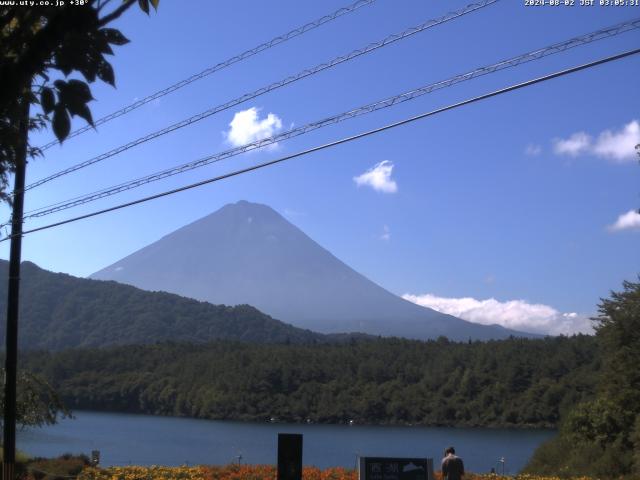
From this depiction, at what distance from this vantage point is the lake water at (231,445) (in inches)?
1281

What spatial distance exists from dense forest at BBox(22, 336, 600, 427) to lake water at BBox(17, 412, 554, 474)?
21.1ft

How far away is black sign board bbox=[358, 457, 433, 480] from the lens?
36.0 feet

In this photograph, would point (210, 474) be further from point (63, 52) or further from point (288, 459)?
point (63, 52)

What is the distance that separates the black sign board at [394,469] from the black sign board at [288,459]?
3.78 ft

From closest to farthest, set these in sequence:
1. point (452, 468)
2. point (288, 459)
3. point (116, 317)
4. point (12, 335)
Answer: point (288, 459), point (452, 468), point (12, 335), point (116, 317)

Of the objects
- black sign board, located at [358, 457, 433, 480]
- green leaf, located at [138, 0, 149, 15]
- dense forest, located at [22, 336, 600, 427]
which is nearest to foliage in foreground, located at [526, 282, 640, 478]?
black sign board, located at [358, 457, 433, 480]

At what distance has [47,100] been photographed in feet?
11.0

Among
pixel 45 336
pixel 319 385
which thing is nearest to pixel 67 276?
pixel 45 336

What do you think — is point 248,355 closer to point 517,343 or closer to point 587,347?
point 517,343

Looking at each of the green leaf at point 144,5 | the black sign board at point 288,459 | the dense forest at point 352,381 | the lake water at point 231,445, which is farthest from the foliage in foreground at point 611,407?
the dense forest at point 352,381

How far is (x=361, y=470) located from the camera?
10.9m

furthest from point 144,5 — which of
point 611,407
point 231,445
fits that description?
point 231,445

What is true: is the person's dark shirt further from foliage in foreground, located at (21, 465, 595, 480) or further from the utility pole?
the utility pole

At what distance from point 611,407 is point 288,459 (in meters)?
17.8
